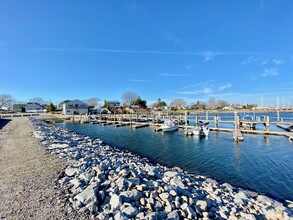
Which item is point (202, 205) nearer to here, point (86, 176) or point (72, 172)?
point (86, 176)

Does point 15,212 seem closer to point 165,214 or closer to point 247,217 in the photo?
point 165,214

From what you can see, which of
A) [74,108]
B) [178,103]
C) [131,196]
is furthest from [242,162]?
[178,103]

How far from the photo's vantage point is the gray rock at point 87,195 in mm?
4527

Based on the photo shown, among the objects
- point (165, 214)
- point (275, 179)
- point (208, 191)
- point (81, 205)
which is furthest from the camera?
point (275, 179)

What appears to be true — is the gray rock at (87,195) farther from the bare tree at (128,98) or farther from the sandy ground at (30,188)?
the bare tree at (128,98)

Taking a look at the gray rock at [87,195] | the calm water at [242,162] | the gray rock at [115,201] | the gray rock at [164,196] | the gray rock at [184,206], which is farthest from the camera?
the calm water at [242,162]

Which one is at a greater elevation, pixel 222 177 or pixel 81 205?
pixel 81 205

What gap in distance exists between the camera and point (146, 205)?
14.6 feet

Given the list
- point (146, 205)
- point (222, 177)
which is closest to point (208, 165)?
point (222, 177)

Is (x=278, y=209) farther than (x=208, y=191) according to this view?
No

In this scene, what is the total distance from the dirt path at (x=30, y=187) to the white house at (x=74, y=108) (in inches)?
A: 2549

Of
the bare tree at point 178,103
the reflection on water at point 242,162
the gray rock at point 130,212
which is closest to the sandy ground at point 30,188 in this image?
the gray rock at point 130,212

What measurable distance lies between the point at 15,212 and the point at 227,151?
15294 mm

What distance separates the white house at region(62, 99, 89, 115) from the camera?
69.5m
